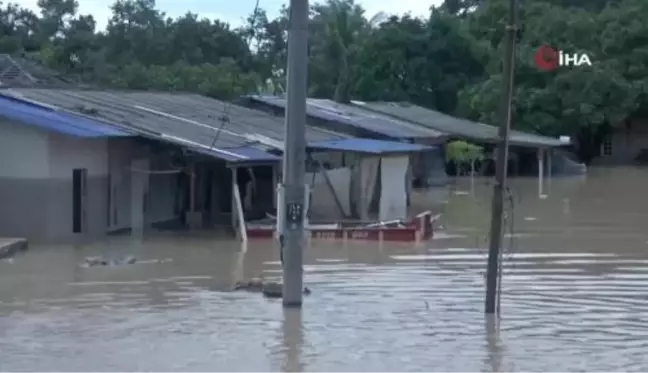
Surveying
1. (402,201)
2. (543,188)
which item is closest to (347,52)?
(543,188)

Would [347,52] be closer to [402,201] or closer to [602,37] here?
[602,37]

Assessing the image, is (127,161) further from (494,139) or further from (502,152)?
(494,139)

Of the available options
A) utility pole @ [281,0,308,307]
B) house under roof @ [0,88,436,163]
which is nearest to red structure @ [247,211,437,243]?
house under roof @ [0,88,436,163]

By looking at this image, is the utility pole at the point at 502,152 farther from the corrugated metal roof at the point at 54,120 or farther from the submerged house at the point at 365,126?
the submerged house at the point at 365,126

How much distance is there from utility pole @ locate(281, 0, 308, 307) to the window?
171 feet

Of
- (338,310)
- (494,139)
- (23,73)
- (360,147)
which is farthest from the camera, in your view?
(494,139)

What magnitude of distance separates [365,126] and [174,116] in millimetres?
9205

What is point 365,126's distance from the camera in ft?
120

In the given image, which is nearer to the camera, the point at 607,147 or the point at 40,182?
the point at 40,182

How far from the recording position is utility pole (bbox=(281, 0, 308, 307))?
1369 cm

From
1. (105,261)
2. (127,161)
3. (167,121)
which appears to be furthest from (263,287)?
(167,121)

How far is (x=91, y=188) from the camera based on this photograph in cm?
2372

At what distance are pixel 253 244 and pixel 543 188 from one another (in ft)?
71.3

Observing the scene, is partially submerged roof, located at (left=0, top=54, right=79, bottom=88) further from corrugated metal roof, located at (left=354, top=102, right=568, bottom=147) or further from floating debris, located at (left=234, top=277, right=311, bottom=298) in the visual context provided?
floating debris, located at (left=234, top=277, right=311, bottom=298)
